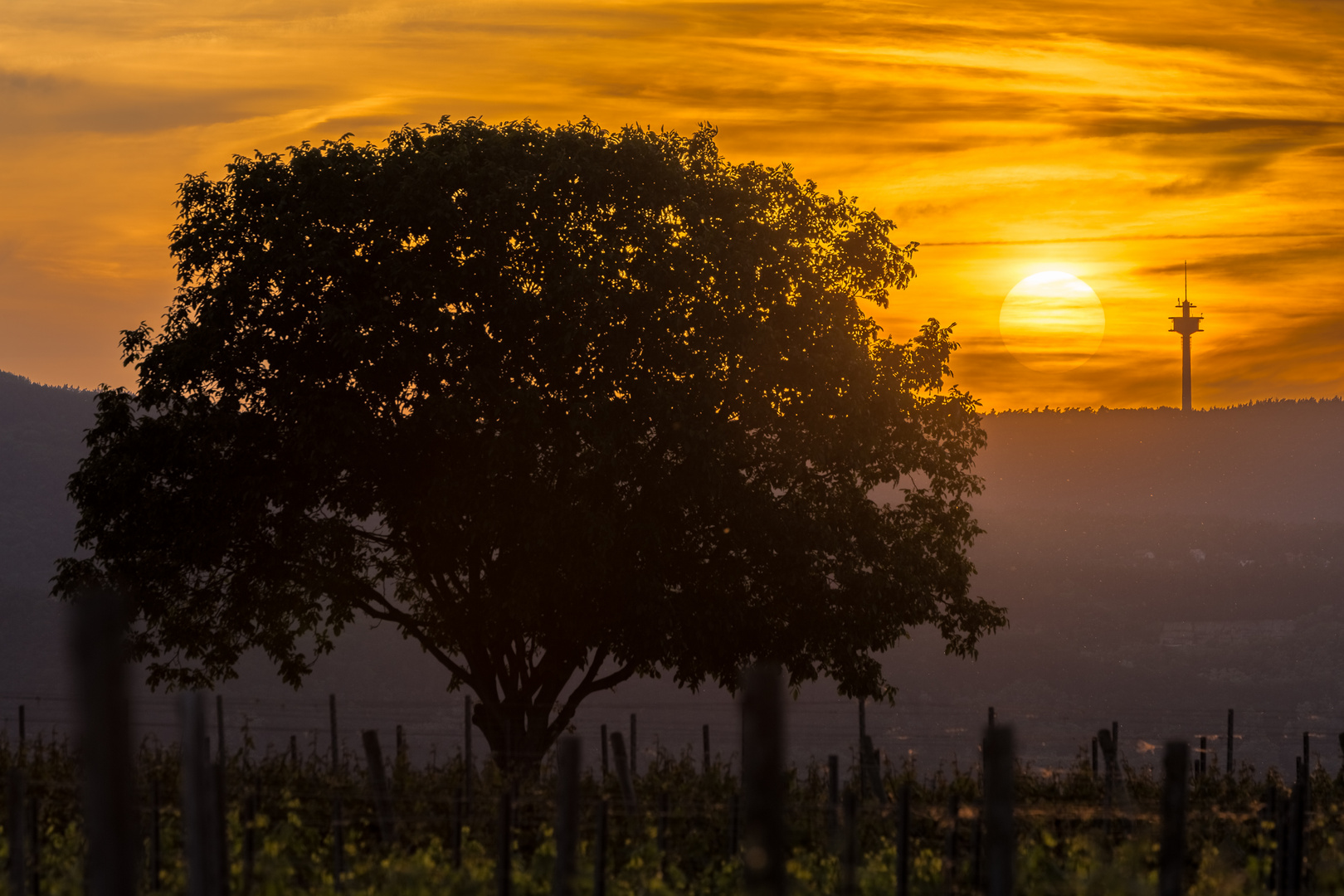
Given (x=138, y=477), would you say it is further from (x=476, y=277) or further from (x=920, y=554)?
(x=920, y=554)

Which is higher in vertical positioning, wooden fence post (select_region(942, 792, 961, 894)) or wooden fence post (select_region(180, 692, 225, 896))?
wooden fence post (select_region(180, 692, 225, 896))

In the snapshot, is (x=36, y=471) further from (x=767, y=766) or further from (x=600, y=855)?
(x=767, y=766)

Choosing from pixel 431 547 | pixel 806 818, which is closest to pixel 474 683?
pixel 431 547

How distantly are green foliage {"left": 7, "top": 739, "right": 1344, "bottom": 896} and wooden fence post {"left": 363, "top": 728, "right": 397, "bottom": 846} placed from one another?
21 centimetres

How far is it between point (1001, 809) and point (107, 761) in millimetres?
5610

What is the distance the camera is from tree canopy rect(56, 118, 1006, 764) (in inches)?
952

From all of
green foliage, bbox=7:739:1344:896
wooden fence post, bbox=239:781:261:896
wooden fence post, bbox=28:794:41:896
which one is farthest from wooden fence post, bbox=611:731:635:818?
wooden fence post, bbox=28:794:41:896

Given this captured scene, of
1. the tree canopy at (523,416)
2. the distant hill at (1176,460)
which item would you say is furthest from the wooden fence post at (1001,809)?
the distant hill at (1176,460)

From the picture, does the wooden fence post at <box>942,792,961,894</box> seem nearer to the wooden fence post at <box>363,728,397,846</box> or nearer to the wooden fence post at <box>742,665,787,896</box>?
the wooden fence post at <box>363,728,397,846</box>

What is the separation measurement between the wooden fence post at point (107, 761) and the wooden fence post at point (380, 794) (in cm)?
896

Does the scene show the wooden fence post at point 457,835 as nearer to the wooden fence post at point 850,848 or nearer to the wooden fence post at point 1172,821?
the wooden fence post at point 850,848

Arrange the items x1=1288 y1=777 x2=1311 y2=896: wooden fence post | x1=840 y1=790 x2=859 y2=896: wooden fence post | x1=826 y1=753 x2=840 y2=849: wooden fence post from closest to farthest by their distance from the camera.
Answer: x1=840 y1=790 x2=859 y2=896: wooden fence post < x1=1288 y1=777 x2=1311 y2=896: wooden fence post < x1=826 y1=753 x2=840 y2=849: wooden fence post

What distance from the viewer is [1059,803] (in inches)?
772

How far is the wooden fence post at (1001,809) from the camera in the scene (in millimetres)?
9195
